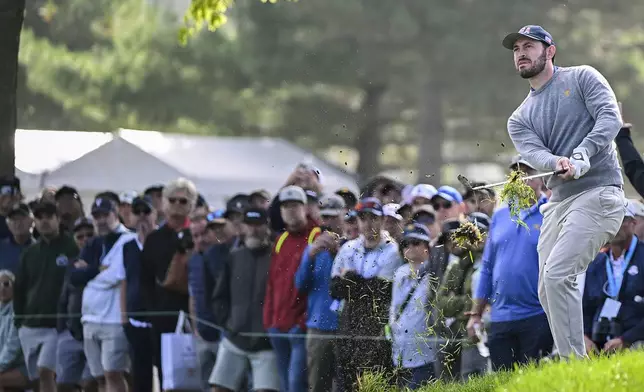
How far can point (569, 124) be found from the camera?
356 inches

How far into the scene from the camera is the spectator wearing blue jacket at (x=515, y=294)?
11.0m

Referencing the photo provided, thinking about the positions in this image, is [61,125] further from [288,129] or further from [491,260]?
[491,260]

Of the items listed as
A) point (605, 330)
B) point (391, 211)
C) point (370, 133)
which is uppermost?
point (370, 133)

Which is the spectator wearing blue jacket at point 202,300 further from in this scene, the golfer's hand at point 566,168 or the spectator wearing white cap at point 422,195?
the golfer's hand at point 566,168

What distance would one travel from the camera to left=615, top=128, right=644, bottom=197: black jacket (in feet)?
32.7

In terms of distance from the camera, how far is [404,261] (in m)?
11.5

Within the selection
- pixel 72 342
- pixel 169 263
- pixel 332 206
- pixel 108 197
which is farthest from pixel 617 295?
pixel 72 342

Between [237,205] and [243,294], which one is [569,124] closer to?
[243,294]

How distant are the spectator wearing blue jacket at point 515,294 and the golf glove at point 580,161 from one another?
7.29ft

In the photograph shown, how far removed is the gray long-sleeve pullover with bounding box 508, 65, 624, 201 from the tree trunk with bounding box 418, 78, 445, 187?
19457 mm

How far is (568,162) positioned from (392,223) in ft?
11.6

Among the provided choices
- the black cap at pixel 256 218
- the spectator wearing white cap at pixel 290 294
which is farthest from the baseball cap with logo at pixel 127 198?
the spectator wearing white cap at pixel 290 294

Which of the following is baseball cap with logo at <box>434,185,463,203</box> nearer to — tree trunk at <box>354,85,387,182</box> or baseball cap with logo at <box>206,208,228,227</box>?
baseball cap with logo at <box>206,208,228,227</box>

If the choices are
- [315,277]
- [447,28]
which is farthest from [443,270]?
[447,28]
